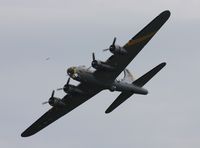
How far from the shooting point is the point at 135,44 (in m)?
84.3

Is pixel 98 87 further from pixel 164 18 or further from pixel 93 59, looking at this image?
pixel 164 18

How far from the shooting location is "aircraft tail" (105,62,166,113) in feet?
287

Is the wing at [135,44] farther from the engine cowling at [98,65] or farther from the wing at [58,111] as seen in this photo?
the wing at [58,111]

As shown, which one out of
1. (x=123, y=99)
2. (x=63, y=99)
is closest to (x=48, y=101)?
(x=63, y=99)

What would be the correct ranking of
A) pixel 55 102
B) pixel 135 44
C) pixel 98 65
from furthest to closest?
pixel 55 102, pixel 135 44, pixel 98 65

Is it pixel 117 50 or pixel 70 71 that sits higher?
pixel 70 71

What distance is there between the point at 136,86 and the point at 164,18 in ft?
32.9

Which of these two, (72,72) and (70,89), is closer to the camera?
(72,72)

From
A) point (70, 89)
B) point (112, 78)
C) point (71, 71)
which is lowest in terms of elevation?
point (112, 78)

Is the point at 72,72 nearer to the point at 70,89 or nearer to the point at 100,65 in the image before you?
the point at 100,65

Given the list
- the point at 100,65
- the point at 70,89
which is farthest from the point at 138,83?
the point at 70,89

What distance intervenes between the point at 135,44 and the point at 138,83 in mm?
6766

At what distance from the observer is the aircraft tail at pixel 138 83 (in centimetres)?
8756

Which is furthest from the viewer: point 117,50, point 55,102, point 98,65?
point 55,102
